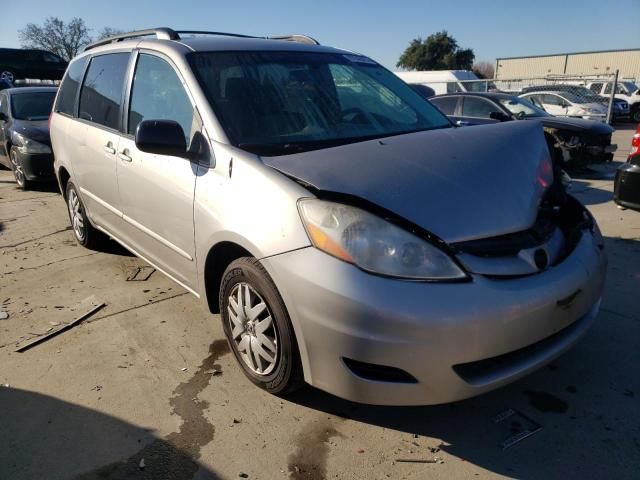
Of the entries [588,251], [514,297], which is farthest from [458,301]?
[588,251]

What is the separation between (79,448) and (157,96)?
2.06 m

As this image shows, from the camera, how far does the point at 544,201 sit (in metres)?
2.51

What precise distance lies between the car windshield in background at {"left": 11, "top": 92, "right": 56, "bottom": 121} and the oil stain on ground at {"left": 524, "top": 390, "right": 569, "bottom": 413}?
8.50 meters

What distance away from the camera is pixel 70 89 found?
4660 mm

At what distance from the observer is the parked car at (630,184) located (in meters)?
4.06

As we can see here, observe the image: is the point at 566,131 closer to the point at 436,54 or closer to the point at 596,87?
the point at 596,87

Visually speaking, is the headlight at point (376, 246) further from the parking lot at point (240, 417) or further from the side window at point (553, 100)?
the side window at point (553, 100)

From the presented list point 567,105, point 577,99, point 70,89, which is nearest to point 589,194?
point 70,89

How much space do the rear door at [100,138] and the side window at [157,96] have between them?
0.23 metres

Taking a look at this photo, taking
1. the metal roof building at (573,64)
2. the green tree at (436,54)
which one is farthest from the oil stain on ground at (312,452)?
the green tree at (436,54)

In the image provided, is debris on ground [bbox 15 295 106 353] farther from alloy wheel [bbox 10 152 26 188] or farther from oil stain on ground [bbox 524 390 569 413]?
alloy wheel [bbox 10 152 26 188]

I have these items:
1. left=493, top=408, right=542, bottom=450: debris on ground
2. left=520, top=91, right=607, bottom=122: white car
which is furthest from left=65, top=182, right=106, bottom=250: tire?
left=520, top=91, right=607, bottom=122: white car

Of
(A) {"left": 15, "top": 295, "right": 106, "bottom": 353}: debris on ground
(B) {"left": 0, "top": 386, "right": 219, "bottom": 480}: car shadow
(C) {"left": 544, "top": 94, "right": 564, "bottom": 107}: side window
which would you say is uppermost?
(C) {"left": 544, "top": 94, "right": 564, "bottom": 107}: side window

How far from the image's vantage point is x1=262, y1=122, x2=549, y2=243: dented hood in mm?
2084
